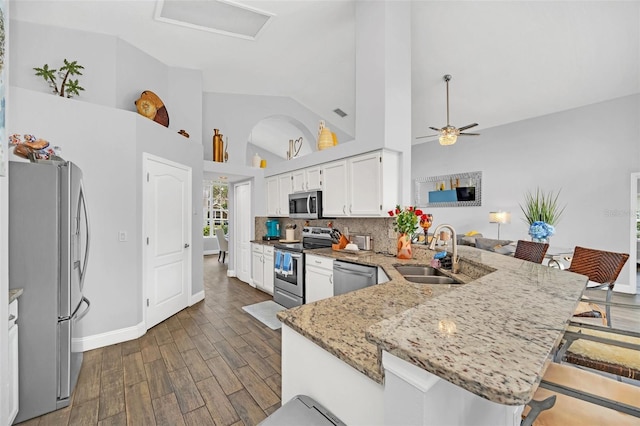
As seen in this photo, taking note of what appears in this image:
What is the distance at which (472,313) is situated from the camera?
2.61 ft

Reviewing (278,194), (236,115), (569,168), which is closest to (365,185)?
(278,194)

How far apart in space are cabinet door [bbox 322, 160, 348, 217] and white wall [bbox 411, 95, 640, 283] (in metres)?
4.21

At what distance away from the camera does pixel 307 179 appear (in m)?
4.07

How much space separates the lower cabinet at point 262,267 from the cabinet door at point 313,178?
120cm

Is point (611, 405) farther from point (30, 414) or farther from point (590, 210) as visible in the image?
point (590, 210)

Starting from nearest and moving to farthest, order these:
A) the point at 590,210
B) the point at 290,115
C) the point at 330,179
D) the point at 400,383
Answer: the point at 400,383 → the point at 330,179 → the point at 590,210 → the point at 290,115

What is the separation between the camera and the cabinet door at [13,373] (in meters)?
1.61

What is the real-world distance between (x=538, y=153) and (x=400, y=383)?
6426 millimetres

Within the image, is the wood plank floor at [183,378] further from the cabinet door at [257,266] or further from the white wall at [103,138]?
the cabinet door at [257,266]

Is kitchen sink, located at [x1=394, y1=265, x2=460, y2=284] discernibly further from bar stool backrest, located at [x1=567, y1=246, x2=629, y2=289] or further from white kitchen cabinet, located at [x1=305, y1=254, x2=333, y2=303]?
bar stool backrest, located at [x1=567, y1=246, x2=629, y2=289]

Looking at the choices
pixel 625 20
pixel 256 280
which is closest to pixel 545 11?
A: pixel 625 20

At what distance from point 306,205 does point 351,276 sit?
1532mm

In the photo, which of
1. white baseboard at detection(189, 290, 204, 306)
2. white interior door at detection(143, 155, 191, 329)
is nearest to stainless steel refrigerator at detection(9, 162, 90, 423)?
Result: white interior door at detection(143, 155, 191, 329)

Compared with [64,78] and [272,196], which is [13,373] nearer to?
[64,78]
